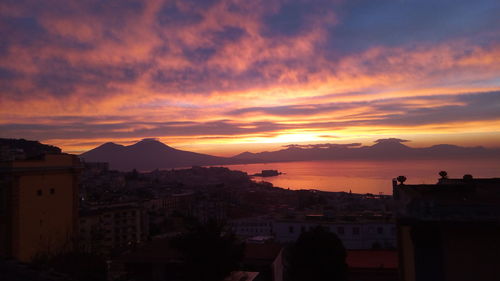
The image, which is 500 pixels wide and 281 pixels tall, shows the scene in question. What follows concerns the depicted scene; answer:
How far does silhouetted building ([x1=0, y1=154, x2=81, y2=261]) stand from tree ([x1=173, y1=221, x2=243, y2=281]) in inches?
202

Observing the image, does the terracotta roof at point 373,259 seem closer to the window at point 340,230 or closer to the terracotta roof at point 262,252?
the terracotta roof at point 262,252

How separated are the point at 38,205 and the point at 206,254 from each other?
22.5 ft

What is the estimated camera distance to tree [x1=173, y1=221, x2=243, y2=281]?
776cm

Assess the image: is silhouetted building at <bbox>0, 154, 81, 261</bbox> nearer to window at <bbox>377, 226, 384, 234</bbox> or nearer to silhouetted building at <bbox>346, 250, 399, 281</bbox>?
silhouetted building at <bbox>346, 250, 399, 281</bbox>

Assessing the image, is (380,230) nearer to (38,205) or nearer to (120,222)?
(120,222)

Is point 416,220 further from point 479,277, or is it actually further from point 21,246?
point 21,246

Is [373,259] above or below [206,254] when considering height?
below

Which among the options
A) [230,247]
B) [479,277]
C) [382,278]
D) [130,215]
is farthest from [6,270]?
[130,215]

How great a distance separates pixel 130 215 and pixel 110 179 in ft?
168

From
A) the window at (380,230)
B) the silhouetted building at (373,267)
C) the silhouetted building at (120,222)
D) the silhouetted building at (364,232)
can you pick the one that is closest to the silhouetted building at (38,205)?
the silhouetted building at (373,267)

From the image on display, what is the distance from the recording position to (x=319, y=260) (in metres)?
11.2

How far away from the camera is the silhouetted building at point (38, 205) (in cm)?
1073

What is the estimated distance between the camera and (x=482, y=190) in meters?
4.32

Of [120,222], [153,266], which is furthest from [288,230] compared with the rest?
[153,266]
